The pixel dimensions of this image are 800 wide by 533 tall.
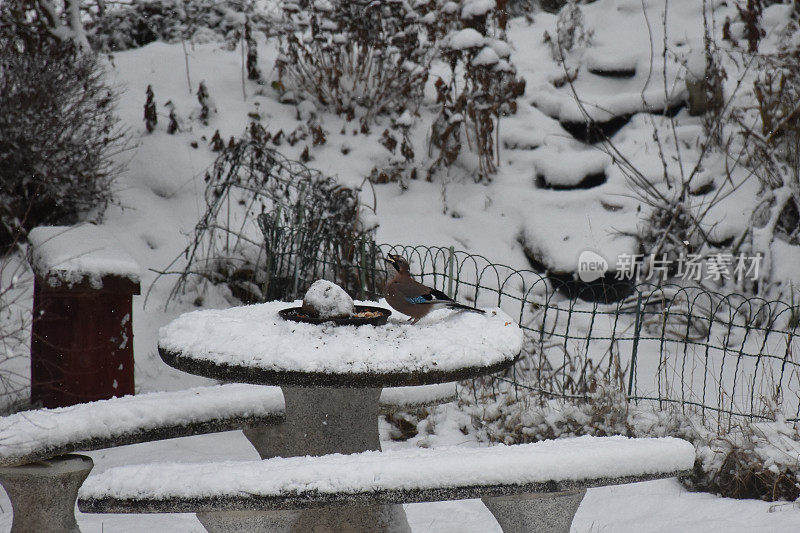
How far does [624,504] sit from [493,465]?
1850 mm

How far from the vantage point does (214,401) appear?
9.90 ft

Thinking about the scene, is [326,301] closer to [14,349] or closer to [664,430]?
[664,430]

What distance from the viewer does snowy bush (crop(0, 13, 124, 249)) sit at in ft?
19.0

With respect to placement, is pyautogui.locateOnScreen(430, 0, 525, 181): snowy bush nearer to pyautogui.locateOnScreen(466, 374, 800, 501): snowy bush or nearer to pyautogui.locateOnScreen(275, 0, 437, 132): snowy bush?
pyautogui.locateOnScreen(275, 0, 437, 132): snowy bush

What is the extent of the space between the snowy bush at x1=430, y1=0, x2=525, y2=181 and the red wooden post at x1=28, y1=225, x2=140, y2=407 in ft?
14.3

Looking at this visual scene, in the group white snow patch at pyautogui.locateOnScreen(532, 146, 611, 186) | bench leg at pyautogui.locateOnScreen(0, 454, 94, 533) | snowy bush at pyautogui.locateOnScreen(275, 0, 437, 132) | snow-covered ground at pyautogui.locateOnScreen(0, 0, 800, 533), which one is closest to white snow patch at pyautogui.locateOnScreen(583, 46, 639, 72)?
snow-covered ground at pyautogui.locateOnScreen(0, 0, 800, 533)

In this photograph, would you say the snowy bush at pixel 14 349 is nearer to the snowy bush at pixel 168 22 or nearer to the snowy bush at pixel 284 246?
the snowy bush at pixel 284 246

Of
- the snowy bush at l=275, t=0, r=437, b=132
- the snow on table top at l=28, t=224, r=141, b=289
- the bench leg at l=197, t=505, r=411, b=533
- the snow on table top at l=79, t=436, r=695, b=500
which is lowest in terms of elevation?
the bench leg at l=197, t=505, r=411, b=533

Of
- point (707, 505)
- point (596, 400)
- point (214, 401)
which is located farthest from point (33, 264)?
point (707, 505)

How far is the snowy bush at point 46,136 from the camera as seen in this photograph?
19.0 ft

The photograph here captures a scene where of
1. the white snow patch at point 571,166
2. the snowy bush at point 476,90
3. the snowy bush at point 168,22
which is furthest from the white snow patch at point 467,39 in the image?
the snowy bush at point 168,22

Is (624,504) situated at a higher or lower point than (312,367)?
lower

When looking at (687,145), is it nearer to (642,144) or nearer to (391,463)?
(642,144)

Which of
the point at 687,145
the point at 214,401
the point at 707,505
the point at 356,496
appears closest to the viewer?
the point at 356,496
